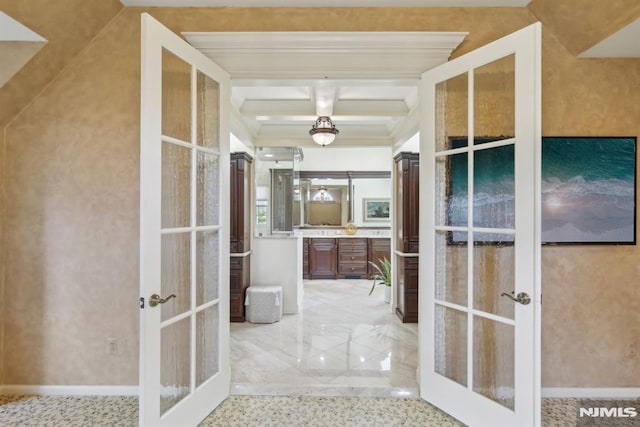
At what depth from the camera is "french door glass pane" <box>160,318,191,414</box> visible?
173 cm

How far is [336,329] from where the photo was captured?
3693mm

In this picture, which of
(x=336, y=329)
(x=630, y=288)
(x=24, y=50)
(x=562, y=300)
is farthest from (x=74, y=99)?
(x=630, y=288)

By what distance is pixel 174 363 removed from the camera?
1.82 metres

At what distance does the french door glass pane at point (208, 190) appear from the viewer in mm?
1973

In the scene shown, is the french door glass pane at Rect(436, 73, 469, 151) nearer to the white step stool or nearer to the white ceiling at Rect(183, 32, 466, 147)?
the white ceiling at Rect(183, 32, 466, 147)

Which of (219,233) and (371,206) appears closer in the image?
(219,233)

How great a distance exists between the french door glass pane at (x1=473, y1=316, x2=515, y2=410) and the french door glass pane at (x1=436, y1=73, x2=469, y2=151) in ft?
3.84

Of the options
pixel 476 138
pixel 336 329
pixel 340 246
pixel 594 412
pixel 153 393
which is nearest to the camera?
pixel 153 393

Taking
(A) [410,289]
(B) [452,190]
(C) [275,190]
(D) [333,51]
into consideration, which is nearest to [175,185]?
(D) [333,51]

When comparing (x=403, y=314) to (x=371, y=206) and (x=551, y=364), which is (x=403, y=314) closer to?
(x=551, y=364)

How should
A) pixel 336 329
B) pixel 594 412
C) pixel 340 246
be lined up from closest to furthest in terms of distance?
pixel 594 412, pixel 336 329, pixel 340 246

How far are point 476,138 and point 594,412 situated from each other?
6.61 feet

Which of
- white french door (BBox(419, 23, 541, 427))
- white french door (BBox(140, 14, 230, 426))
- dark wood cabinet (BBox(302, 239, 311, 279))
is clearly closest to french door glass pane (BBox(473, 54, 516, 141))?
white french door (BBox(419, 23, 541, 427))

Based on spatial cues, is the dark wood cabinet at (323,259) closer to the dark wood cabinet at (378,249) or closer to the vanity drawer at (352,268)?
the vanity drawer at (352,268)
